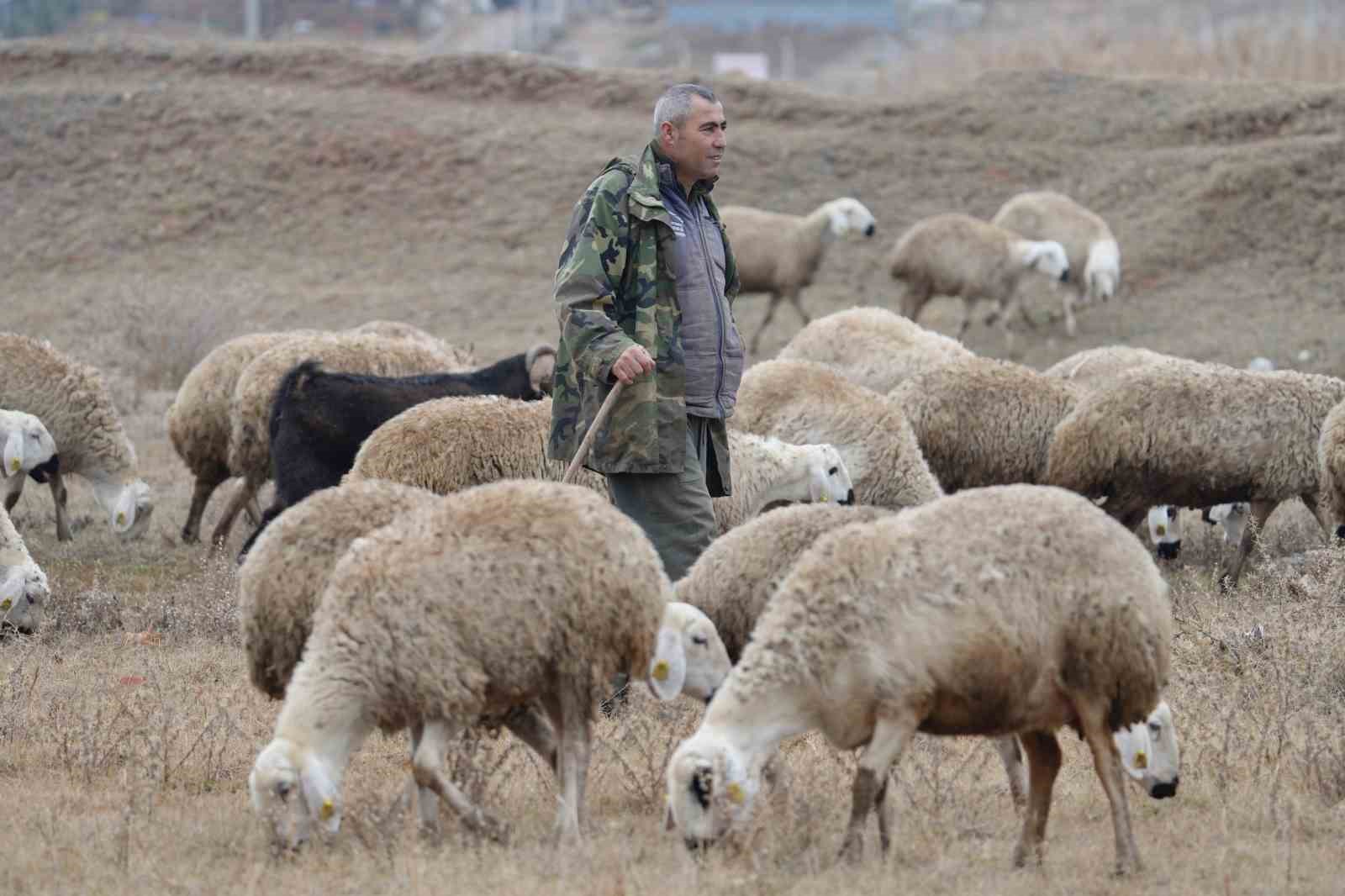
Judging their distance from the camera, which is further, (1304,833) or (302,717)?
(1304,833)

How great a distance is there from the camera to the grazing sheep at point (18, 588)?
25.6ft

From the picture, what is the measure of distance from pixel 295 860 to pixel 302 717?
0.41 metres

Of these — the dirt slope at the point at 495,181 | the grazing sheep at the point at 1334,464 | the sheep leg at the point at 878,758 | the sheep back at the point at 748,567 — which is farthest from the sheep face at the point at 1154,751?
the dirt slope at the point at 495,181

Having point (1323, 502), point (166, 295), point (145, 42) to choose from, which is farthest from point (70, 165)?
point (1323, 502)

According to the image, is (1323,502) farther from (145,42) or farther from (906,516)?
(145,42)

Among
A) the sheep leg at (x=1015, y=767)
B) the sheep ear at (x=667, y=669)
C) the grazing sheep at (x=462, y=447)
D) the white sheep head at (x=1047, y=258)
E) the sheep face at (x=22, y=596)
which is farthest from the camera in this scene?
the white sheep head at (x=1047, y=258)

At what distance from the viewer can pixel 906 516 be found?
496 centimetres

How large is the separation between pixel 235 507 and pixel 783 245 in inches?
386

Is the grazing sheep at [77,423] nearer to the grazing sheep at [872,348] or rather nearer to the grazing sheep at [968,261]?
the grazing sheep at [872,348]

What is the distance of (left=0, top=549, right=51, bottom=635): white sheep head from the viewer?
7801 mm

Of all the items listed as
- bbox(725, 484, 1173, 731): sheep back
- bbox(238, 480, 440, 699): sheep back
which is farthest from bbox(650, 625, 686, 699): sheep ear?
bbox(238, 480, 440, 699): sheep back

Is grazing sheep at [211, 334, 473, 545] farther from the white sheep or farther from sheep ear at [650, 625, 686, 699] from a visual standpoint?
sheep ear at [650, 625, 686, 699]

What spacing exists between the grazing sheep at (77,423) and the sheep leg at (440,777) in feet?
21.8

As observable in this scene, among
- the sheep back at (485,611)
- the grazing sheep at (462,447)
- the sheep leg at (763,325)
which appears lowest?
the sheep leg at (763,325)
